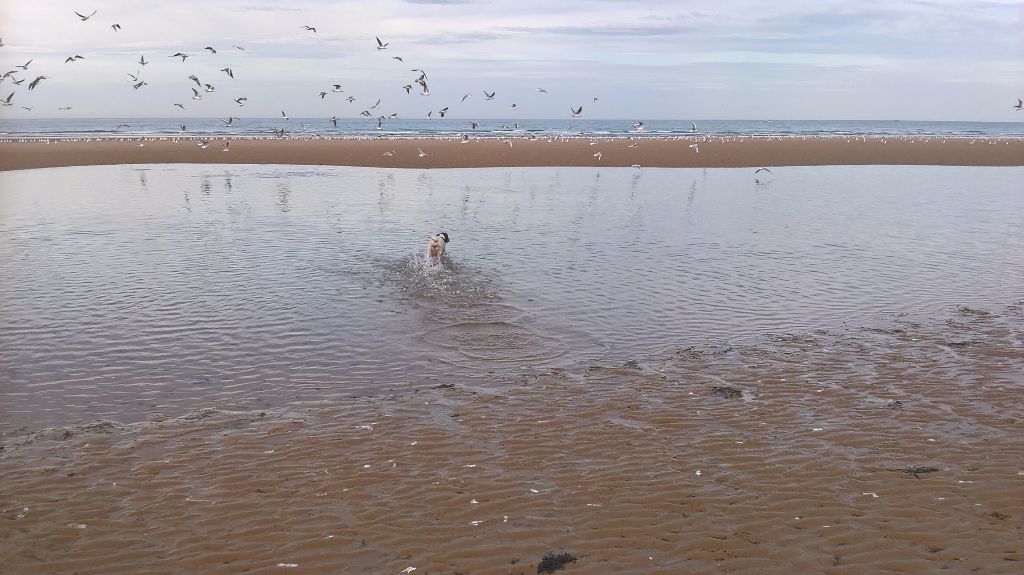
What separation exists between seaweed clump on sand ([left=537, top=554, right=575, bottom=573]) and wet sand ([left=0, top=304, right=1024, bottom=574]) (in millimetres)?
67

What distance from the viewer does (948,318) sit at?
13.8 metres

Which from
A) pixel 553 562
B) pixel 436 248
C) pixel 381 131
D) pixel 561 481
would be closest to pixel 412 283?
pixel 436 248

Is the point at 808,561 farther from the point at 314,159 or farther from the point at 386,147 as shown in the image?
the point at 386,147

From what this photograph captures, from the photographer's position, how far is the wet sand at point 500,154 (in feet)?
164

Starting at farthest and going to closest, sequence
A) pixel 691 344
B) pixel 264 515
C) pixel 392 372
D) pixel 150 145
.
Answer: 1. pixel 150 145
2. pixel 691 344
3. pixel 392 372
4. pixel 264 515

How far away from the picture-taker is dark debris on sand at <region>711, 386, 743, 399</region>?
32.9 ft

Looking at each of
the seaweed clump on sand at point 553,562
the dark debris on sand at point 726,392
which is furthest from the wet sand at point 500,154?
the seaweed clump on sand at point 553,562

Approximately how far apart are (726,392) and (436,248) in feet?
33.6

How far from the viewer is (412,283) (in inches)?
662

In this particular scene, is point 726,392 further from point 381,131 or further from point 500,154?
point 381,131

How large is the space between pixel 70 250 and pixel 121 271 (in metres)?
3.66

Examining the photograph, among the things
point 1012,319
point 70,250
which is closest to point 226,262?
point 70,250

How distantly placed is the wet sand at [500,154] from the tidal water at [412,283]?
17.8m

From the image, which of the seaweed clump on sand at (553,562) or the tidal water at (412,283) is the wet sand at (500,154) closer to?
the tidal water at (412,283)
